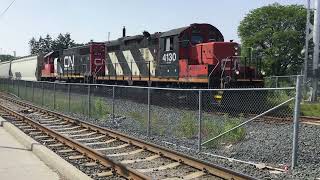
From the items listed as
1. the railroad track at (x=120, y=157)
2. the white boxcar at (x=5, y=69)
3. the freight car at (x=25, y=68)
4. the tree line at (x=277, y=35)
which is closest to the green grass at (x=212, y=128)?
the railroad track at (x=120, y=157)

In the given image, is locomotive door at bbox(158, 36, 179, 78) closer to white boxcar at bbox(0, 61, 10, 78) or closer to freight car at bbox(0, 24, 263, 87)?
freight car at bbox(0, 24, 263, 87)

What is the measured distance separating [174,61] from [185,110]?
846 centimetres

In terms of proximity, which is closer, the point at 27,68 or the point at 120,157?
the point at 120,157

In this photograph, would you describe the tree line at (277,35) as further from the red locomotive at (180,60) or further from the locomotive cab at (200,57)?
the locomotive cab at (200,57)

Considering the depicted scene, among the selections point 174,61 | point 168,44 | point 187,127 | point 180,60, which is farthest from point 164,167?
point 168,44

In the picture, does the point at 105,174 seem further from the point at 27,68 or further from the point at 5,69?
the point at 5,69

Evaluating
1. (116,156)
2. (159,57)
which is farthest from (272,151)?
(159,57)

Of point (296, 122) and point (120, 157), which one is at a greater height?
point (296, 122)

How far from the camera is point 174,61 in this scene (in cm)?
2270

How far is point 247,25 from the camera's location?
229 ft

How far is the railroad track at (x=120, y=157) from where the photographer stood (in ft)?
28.7

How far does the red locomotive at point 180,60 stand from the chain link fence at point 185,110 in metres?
3.03

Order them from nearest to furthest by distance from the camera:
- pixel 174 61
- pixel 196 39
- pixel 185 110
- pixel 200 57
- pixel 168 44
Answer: pixel 185 110
pixel 200 57
pixel 174 61
pixel 196 39
pixel 168 44

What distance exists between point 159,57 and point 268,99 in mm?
8895
